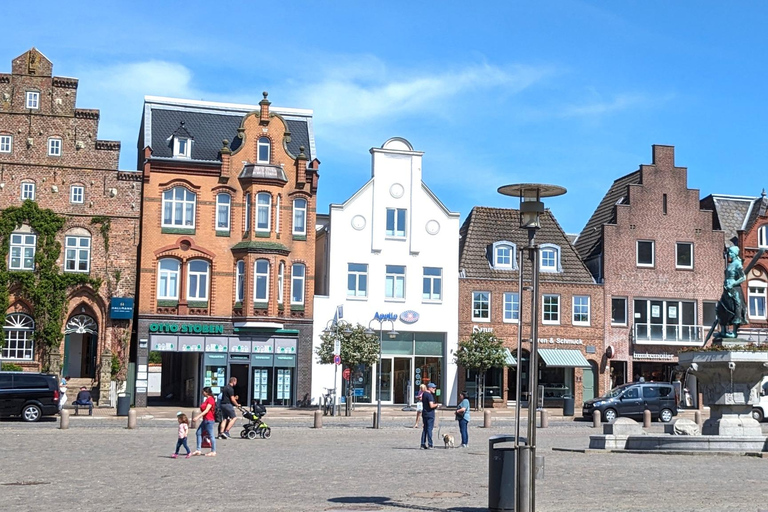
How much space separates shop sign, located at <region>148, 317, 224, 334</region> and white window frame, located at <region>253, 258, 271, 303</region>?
2086mm

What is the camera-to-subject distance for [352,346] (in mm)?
45594

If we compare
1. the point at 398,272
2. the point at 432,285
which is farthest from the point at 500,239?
the point at 398,272

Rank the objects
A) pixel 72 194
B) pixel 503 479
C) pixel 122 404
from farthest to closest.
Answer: pixel 72 194 < pixel 122 404 < pixel 503 479

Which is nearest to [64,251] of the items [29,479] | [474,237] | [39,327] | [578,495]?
[39,327]

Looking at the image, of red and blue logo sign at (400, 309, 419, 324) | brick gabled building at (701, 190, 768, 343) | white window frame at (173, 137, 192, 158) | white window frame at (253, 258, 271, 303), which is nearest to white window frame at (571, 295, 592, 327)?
brick gabled building at (701, 190, 768, 343)

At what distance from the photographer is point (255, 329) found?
48625 millimetres

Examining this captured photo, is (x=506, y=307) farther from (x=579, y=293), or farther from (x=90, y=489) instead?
(x=90, y=489)

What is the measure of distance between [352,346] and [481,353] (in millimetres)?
6537

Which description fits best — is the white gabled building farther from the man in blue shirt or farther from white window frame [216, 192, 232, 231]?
the man in blue shirt

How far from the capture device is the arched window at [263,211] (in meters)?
49.1

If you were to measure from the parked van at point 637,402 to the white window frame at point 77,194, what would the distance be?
23.7 meters

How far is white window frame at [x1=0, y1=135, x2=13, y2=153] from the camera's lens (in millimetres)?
47281

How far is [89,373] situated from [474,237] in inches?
779

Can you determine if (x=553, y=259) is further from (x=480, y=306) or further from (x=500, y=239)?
(x=480, y=306)
